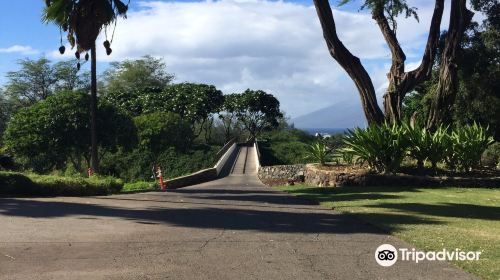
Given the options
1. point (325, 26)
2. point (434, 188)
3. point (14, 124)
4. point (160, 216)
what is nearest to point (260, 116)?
point (14, 124)

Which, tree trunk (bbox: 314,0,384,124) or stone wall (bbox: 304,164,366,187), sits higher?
tree trunk (bbox: 314,0,384,124)

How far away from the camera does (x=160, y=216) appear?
9805 mm

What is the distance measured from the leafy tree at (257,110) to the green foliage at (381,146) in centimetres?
5291

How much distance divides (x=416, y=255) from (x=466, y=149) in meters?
11.8

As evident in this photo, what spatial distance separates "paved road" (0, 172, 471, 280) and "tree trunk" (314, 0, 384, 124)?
1096cm

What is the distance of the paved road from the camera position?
5.82m

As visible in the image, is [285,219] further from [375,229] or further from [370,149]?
[370,149]

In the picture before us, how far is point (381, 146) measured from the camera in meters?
17.1

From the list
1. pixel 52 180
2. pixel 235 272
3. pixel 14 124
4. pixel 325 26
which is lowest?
pixel 235 272

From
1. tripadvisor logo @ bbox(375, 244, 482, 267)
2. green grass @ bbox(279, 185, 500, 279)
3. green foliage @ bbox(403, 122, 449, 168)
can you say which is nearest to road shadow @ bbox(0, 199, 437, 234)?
green grass @ bbox(279, 185, 500, 279)

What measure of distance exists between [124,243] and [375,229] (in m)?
3.96

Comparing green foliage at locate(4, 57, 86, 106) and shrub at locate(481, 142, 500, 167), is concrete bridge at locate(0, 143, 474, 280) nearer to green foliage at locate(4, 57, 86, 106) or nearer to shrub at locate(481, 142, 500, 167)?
shrub at locate(481, 142, 500, 167)

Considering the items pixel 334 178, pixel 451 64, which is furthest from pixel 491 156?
pixel 334 178

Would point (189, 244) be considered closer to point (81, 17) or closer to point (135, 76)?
point (81, 17)
